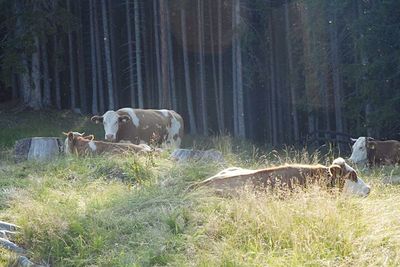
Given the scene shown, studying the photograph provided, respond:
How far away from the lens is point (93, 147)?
1245 centimetres

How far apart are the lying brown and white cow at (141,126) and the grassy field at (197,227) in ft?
23.6

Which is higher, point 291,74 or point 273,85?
point 291,74

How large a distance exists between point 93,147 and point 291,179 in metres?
6.42

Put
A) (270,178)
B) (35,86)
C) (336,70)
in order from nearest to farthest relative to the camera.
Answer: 1. (270,178)
2. (336,70)
3. (35,86)

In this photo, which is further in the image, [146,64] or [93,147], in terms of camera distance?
[146,64]

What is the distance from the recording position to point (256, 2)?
98.4 feet

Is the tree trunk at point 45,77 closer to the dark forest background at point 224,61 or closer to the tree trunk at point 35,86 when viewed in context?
the dark forest background at point 224,61

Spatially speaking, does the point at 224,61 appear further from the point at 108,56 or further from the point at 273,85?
the point at 108,56

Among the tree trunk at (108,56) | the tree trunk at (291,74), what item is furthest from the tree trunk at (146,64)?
the tree trunk at (291,74)

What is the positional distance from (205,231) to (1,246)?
2098mm

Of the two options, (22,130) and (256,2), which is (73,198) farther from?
(256,2)

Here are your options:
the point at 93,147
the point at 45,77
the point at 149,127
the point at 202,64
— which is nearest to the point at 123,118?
the point at 149,127

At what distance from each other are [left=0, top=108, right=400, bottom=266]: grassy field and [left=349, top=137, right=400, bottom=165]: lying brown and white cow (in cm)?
756

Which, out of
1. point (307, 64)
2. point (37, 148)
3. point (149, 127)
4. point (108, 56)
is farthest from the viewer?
point (108, 56)
